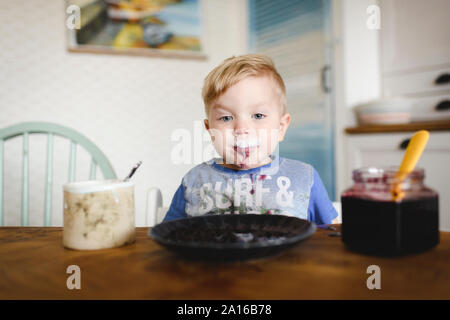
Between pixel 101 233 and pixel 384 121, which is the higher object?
pixel 384 121

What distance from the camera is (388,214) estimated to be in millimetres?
458

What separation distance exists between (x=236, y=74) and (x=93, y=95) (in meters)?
1.58

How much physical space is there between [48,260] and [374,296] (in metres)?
0.44

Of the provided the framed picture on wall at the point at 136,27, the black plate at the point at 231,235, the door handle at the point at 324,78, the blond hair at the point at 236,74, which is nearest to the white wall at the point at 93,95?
the framed picture on wall at the point at 136,27

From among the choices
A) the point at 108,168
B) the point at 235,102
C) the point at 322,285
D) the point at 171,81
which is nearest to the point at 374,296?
the point at 322,285

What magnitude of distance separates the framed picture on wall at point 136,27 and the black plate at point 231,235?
1.96 m

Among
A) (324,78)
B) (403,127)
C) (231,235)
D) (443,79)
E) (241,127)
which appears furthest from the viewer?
(324,78)

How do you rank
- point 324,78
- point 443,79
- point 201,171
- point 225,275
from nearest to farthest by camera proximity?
1. point 225,275
2. point 201,171
3. point 443,79
4. point 324,78

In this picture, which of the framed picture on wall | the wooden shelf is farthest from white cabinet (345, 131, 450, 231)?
the framed picture on wall

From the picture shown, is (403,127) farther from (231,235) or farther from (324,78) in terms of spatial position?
(231,235)

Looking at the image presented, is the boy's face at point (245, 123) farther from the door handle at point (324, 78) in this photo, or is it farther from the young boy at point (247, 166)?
the door handle at point (324, 78)

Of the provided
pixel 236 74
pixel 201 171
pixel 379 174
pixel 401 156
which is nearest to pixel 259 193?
pixel 201 171

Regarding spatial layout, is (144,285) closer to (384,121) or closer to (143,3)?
(384,121)
